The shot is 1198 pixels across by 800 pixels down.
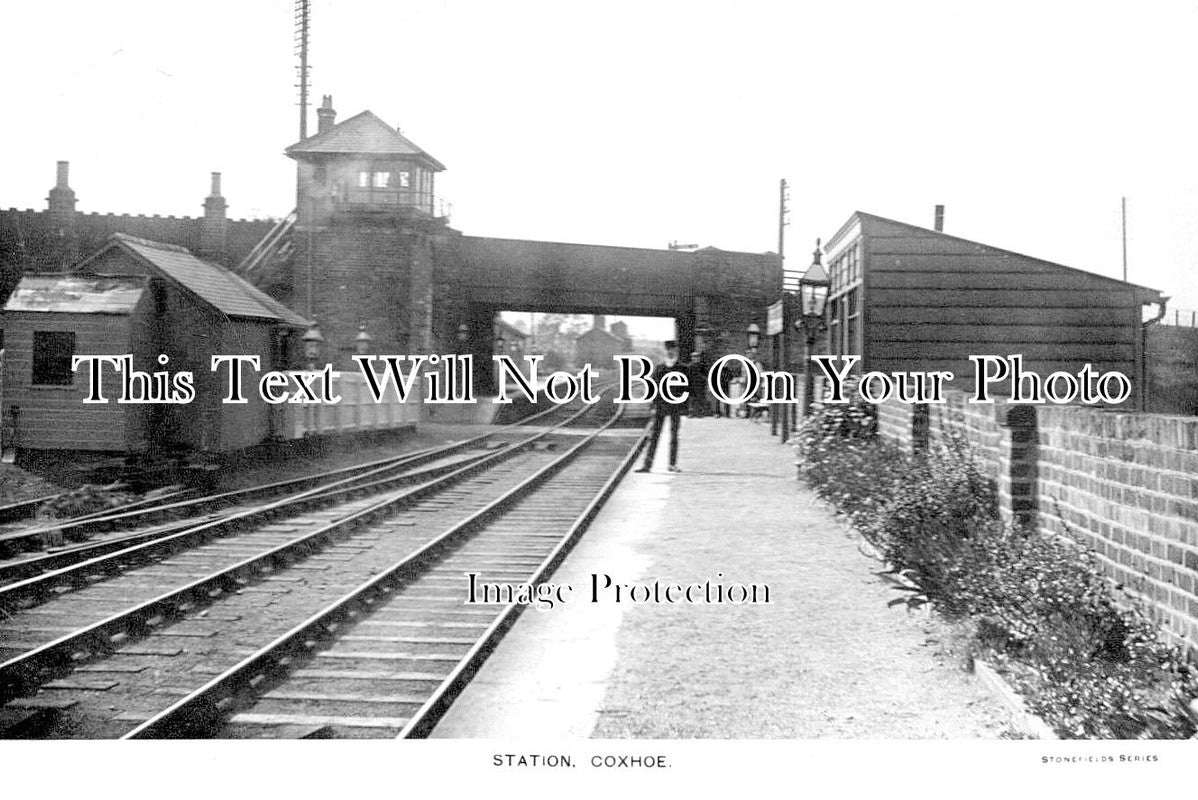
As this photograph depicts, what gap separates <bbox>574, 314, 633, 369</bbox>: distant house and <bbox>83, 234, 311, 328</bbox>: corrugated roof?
6.84 ft

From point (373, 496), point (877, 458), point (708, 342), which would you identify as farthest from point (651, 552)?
point (373, 496)

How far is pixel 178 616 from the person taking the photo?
4.66 meters

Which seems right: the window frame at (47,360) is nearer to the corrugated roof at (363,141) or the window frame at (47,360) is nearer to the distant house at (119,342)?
the distant house at (119,342)

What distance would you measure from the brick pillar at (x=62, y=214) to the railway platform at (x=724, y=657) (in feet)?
8.28

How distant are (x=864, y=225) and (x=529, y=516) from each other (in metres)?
3.12

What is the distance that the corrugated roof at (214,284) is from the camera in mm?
6074

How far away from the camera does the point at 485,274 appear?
14.9 ft

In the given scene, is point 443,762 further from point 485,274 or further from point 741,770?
point 485,274

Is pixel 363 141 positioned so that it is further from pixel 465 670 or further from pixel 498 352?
pixel 465 670

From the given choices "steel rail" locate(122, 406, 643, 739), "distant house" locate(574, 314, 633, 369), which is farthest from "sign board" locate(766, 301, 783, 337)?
"steel rail" locate(122, 406, 643, 739)

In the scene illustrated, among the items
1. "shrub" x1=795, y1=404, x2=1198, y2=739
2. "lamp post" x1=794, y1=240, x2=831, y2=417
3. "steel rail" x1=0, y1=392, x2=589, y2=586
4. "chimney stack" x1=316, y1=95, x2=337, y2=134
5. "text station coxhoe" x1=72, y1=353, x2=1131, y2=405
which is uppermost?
"chimney stack" x1=316, y1=95, x2=337, y2=134

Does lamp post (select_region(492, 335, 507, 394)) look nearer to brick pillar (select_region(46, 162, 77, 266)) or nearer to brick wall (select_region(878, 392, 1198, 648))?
brick pillar (select_region(46, 162, 77, 266))

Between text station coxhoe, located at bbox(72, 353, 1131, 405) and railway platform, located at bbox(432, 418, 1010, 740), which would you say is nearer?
railway platform, located at bbox(432, 418, 1010, 740)

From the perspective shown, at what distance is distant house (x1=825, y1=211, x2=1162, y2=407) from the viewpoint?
4.82m
